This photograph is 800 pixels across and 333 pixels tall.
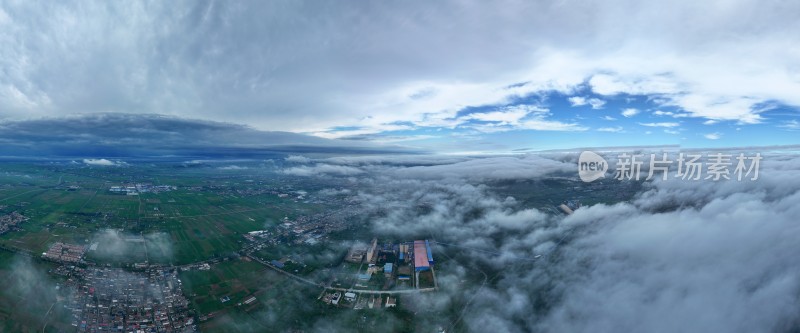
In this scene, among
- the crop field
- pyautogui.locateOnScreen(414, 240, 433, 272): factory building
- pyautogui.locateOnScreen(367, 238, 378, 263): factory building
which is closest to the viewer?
pyautogui.locateOnScreen(414, 240, 433, 272): factory building

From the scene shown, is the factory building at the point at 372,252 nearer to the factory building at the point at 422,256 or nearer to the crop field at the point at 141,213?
the factory building at the point at 422,256

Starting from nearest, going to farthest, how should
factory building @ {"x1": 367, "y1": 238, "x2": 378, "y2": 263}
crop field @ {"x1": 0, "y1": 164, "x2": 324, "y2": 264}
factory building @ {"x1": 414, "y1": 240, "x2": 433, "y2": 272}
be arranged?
factory building @ {"x1": 414, "y1": 240, "x2": 433, "y2": 272}
factory building @ {"x1": 367, "y1": 238, "x2": 378, "y2": 263}
crop field @ {"x1": 0, "y1": 164, "x2": 324, "y2": 264}

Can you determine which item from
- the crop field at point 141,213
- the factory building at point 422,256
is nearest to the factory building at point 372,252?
the factory building at point 422,256

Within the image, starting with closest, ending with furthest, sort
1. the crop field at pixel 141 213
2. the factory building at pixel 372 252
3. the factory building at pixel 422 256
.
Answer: the factory building at pixel 422 256 → the factory building at pixel 372 252 → the crop field at pixel 141 213

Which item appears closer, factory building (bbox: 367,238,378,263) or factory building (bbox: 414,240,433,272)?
factory building (bbox: 414,240,433,272)

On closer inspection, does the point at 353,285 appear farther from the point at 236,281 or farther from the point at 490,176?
the point at 490,176

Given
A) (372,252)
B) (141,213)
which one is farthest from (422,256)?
(141,213)

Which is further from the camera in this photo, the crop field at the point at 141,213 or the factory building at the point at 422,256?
the crop field at the point at 141,213

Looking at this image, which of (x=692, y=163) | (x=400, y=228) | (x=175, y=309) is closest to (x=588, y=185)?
(x=400, y=228)

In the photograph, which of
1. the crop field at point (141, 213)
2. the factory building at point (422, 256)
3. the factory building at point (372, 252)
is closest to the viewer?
the factory building at point (422, 256)

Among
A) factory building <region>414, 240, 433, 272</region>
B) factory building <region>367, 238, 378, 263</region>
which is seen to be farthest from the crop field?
factory building <region>414, 240, 433, 272</region>

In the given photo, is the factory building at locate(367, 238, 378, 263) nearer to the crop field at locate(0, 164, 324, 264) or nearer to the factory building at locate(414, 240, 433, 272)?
the factory building at locate(414, 240, 433, 272)
